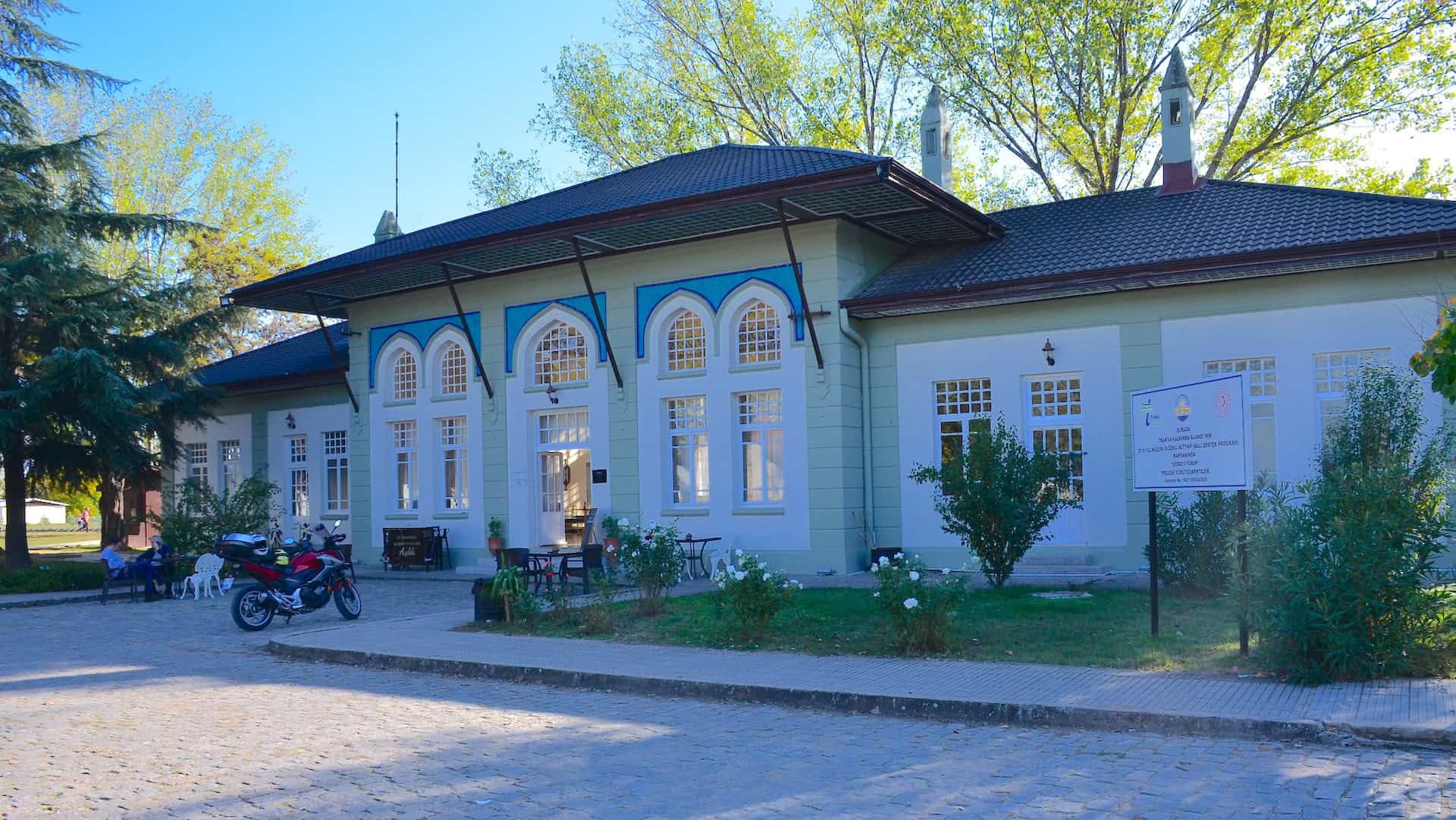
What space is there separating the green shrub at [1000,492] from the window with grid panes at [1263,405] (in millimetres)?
3355

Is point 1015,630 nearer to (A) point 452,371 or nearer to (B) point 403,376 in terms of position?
(A) point 452,371

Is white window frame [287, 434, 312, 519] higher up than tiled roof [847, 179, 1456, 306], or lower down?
lower down

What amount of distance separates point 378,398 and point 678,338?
8.15 meters

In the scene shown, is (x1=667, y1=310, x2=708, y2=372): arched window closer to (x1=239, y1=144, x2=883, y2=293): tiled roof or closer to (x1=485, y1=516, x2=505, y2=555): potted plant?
(x1=239, y1=144, x2=883, y2=293): tiled roof

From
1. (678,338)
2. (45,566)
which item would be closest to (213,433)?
(45,566)

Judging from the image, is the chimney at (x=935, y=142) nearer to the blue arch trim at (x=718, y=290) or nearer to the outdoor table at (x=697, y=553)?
the blue arch trim at (x=718, y=290)

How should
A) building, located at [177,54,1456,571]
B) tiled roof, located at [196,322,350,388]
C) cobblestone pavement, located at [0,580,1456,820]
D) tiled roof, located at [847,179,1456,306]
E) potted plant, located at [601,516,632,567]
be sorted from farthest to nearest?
tiled roof, located at [196,322,350,388]
potted plant, located at [601,516,632,567]
building, located at [177,54,1456,571]
tiled roof, located at [847,179,1456,306]
cobblestone pavement, located at [0,580,1456,820]

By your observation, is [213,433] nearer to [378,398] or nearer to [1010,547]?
[378,398]

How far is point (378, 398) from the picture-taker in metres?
25.0

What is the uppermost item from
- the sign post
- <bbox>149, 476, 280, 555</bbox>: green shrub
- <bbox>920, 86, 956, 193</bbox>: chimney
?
<bbox>920, 86, 956, 193</bbox>: chimney

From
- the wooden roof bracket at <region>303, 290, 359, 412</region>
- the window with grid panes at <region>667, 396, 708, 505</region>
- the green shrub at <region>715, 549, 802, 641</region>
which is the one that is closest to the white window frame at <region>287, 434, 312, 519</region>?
the wooden roof bracket at <region>303, 290, 359, 412</region>

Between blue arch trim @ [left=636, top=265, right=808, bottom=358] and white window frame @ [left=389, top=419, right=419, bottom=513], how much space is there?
6690mm

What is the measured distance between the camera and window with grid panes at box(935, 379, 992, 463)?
1828 cm

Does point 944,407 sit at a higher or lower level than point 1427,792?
higher
